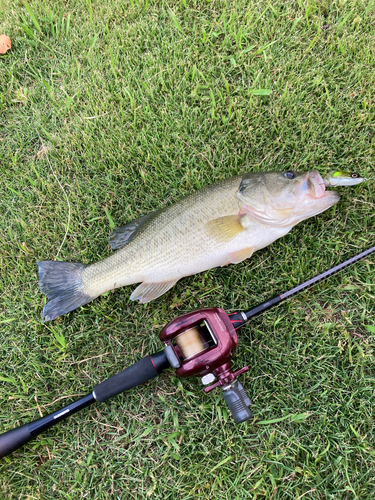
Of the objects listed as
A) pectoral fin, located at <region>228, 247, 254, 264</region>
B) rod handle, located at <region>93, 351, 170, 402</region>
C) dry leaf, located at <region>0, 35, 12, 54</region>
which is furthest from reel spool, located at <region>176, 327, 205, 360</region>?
dry leaf, located at <region>0, 35, 12, 54</region>

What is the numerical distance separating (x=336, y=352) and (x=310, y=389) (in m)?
0.34

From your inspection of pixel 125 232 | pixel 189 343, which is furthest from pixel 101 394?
pixel 125 232

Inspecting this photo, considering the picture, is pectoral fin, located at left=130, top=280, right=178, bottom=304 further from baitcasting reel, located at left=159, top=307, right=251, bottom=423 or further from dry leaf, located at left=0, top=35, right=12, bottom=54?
dry leaf, located at left=0, top=35, right=12, bottom=54

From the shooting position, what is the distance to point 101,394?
2.38 m

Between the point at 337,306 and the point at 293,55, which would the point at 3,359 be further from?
the point at 293,55

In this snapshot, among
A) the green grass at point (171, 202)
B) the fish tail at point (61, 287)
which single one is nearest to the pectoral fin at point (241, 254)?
the green grass at point (171, 202)

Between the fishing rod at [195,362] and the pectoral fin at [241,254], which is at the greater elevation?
the pectoral fin at [241,254]

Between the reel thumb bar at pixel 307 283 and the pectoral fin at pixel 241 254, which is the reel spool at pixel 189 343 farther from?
the pectoral fin at pixel 241 254

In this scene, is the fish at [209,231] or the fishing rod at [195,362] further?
the fish at [209,231]

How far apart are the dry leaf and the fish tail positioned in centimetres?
258

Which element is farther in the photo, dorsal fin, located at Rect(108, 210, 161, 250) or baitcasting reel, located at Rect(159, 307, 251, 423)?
dorsal fin, located at Rect(108, 210, 161, 250)

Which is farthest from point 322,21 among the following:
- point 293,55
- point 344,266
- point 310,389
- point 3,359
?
point 3,359

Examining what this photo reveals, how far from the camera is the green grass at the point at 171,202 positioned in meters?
2.38

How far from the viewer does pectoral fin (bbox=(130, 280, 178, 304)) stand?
2.57 meters
